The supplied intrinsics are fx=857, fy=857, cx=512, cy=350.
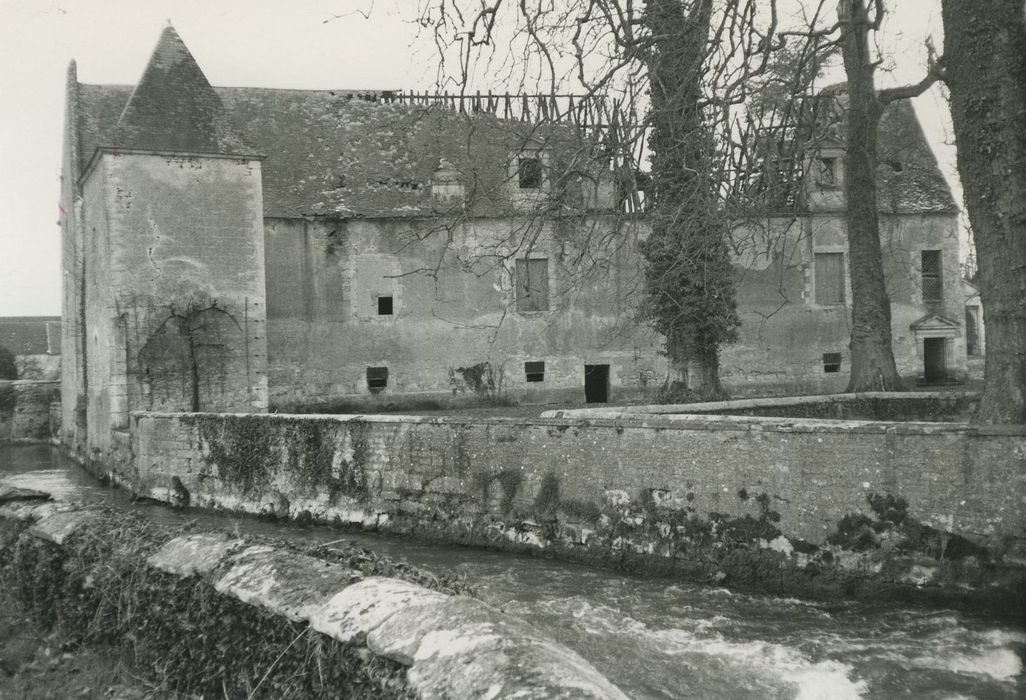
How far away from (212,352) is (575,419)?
1093 centimetres

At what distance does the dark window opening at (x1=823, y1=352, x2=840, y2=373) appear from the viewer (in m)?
25.3

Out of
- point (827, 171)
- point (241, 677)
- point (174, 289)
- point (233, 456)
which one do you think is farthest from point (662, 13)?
point (174, 289)

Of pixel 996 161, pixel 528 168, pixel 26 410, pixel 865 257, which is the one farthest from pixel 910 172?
pixel 26 410

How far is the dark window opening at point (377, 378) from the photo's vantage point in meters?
23.8

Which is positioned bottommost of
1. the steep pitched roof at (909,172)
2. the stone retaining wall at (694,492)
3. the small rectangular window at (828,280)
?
the stone retaining wall at (694,492)

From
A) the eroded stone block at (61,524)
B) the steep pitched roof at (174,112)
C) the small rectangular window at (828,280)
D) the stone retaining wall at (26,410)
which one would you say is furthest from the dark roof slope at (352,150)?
the eroded stone block at (61,524)

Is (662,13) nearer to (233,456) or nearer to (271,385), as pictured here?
(233,456)

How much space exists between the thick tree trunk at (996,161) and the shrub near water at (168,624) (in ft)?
23.6

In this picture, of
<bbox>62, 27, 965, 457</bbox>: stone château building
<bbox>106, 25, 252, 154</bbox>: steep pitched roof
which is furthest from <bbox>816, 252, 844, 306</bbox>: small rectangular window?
<bbox>106, 25, 252, 154</bbox>: steep pitched roof

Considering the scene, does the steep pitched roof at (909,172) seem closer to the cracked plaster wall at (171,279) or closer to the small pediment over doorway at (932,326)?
the small pediment over doorway at (932,326)

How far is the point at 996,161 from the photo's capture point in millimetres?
8141

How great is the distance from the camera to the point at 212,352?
60.3 ft

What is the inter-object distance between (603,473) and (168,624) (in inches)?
266

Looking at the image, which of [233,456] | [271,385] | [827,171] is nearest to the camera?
[827,171]
